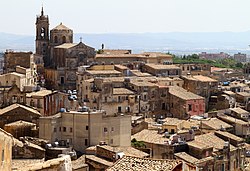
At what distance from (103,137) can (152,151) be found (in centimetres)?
500

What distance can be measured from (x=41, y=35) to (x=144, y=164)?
2582 inches

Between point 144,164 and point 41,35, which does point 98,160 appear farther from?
point 41,35

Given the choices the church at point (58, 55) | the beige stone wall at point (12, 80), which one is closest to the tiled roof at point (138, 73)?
the church at point (58, 55)

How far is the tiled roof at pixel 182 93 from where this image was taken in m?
56.8

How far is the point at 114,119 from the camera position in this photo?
34.6 metres

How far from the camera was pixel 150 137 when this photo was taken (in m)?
40.4

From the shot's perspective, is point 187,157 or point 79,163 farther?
point 187,157

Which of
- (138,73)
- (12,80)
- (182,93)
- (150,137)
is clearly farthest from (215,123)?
(138,73)

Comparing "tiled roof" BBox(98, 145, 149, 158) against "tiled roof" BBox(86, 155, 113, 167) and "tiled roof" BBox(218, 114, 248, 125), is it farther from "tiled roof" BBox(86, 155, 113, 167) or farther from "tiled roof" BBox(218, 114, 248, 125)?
"tiled roof" BBox(218, 114, 248, 125)

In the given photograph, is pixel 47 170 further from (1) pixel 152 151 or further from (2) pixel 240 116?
(2) pixel 240 116

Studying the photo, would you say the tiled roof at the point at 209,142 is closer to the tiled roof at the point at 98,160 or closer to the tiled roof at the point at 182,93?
the tiled roof at the point at 98,160

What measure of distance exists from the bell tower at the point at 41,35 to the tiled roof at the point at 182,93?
67.8 ft

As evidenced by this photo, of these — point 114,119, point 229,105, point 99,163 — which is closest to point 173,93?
point 229,105

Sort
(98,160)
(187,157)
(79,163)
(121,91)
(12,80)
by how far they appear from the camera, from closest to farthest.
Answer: (79,163), (98,160), (187,157), (12,80), (121,91)
